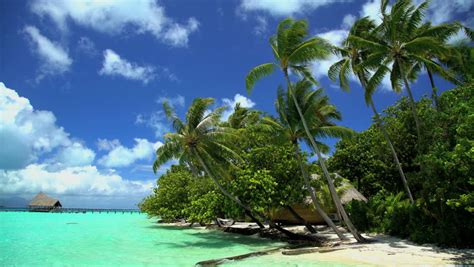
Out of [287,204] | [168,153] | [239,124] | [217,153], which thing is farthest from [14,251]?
[239,124]

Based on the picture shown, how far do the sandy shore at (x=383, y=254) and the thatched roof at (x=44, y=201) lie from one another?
5863 centimetres

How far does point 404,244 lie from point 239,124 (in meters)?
14.8

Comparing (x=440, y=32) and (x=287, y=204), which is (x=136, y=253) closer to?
(x=287, y=204)

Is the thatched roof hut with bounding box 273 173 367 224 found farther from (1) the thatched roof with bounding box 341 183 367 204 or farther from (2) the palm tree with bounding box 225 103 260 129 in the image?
(2) the palm tree with bounding box 225 103 260 129

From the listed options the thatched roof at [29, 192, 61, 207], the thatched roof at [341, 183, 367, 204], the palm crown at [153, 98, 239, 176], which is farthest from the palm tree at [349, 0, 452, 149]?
the thatched roof at [29, 192, 61, 207]

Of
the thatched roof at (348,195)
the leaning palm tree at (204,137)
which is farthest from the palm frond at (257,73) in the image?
the thatched roof at (348,195)

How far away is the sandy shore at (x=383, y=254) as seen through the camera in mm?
9664

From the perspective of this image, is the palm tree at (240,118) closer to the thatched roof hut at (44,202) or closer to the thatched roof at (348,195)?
the thatched roof at (348,195)

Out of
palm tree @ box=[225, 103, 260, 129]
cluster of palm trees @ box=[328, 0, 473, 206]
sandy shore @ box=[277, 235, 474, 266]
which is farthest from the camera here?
palm tree @ box=[225, 103, 260, 129]

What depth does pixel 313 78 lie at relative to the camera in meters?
14.6

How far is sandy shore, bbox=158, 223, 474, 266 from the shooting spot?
31.7 feet

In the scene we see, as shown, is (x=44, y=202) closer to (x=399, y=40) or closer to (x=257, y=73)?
(x=257, y=73)

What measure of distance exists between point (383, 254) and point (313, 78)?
23.2 ft

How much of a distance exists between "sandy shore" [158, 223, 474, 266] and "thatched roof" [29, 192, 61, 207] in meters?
58.6
